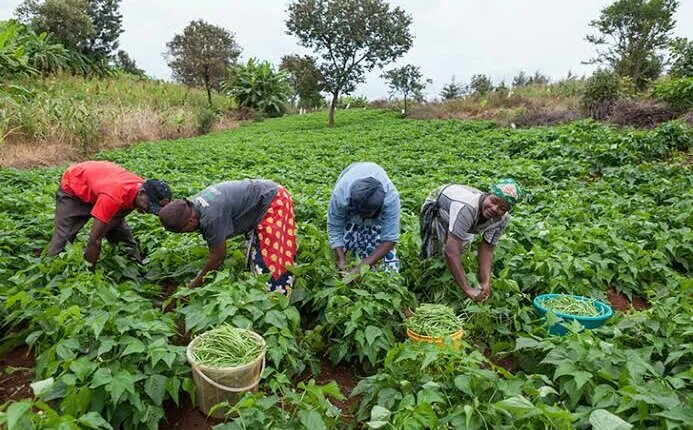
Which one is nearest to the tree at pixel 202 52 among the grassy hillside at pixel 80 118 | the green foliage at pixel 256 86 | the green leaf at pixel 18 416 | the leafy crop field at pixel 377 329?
the green foliage at pixel 256 86

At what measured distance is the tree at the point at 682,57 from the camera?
41.5ft

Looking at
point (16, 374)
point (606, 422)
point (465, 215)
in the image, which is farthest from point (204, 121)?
point (606, 422)

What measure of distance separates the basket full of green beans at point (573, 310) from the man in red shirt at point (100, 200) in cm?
260

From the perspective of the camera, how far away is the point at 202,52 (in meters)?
23.8

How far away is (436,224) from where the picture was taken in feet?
12.2

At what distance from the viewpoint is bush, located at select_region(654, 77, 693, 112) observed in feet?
34.9

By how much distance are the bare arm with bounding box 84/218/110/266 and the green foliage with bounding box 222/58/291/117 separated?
22.2 meters

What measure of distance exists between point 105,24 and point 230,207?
2620 cm

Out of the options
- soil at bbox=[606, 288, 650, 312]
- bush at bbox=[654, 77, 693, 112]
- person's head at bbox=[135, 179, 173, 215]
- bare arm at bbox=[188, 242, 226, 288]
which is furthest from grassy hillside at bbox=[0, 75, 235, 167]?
bush at bbox=[654, 77, 693, 112]

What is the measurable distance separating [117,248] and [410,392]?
2.78 meters

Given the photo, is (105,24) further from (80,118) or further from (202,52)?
(80,118)

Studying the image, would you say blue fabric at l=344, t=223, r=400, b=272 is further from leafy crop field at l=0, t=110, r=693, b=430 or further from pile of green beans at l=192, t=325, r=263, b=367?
pile of green beans at l=192, t=325, r=263, b=367

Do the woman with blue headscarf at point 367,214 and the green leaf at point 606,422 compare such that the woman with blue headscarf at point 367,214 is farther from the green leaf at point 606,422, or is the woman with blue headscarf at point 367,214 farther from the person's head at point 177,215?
the green leaf at point 606,422

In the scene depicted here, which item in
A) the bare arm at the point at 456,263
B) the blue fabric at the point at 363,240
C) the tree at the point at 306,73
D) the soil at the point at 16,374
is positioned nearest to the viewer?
the soil at the point at 16,374
